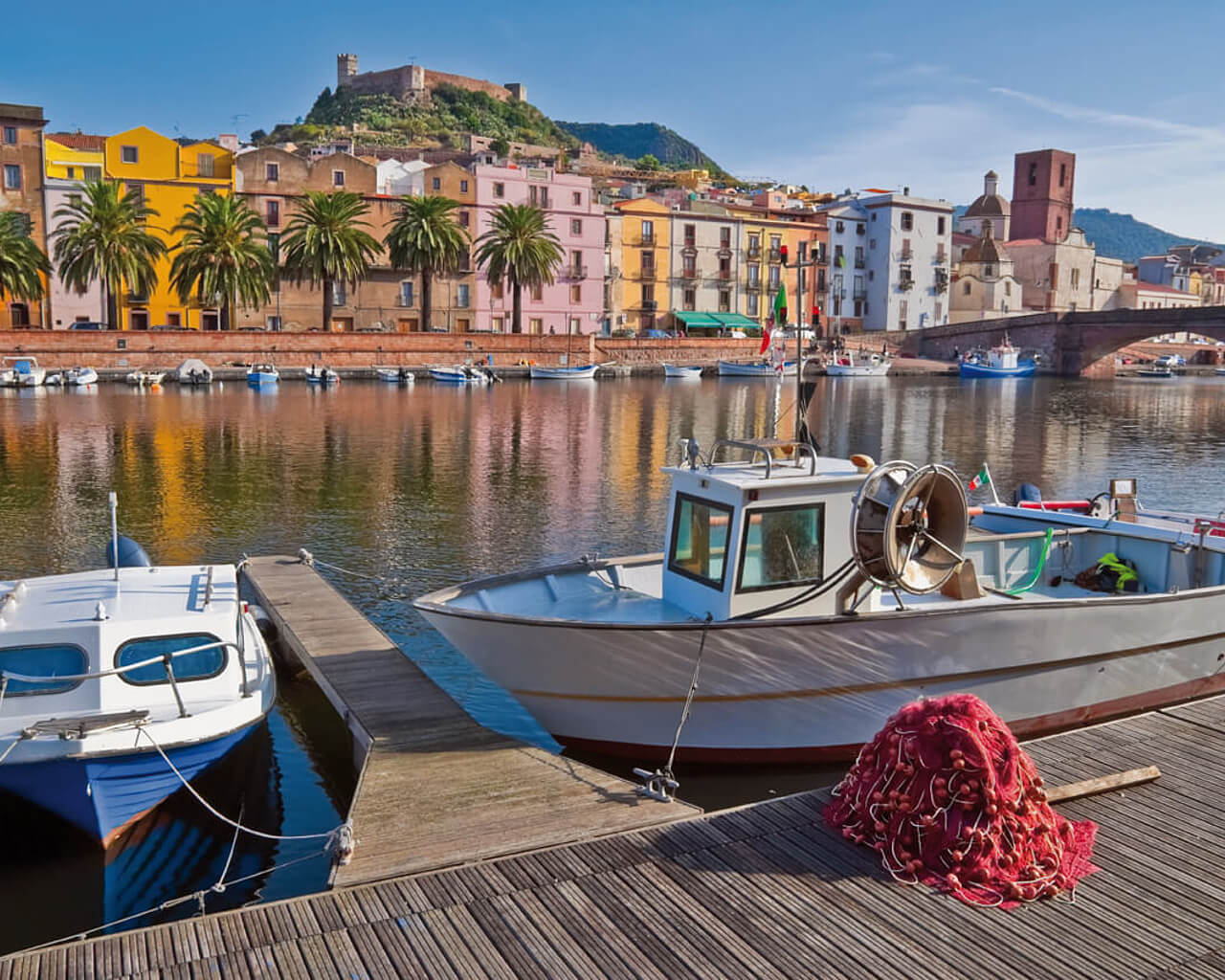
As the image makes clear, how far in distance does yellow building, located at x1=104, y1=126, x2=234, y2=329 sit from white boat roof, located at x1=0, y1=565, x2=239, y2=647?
72.0 m

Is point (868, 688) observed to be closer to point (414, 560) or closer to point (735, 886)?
point (735, 886)

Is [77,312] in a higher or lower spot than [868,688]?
higher

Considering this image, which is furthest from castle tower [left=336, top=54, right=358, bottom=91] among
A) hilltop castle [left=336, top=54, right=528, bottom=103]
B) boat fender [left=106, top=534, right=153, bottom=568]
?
boat fender [left=106, top=534, right=153, bottom=568]

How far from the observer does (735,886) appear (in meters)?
7.58

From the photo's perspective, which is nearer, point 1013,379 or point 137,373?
point 137,373

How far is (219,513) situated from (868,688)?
19.6 metres

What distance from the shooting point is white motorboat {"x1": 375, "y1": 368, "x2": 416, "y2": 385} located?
72688 millimetres

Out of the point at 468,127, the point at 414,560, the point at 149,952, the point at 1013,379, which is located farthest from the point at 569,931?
the point at 468,127

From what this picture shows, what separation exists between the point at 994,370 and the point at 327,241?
56844 millimetres

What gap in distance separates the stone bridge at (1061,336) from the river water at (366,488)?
25635mm

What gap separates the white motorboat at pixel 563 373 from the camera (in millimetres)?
80562

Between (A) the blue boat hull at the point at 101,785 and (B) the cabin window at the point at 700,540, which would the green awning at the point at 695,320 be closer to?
(B) the cabin window at the point at 700,540

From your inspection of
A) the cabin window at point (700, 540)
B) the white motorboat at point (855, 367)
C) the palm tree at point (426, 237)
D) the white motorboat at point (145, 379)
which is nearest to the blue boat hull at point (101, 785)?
the cabin window at point (700, 540)

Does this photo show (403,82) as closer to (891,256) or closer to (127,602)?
(891,256)
